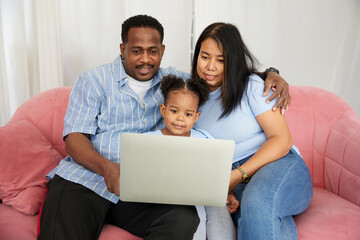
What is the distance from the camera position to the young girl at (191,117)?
128 centimetres

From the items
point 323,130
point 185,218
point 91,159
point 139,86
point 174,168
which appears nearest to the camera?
point 174,168

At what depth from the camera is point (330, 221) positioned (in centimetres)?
134

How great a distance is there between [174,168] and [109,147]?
535 millimetres

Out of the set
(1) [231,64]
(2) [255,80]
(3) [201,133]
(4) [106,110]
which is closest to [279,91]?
(2) [255,80]

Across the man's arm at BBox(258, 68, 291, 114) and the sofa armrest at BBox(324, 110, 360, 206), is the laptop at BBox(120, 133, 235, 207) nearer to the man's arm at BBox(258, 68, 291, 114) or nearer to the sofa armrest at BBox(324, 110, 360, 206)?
the man's arm at BBox(258, 68, 291, 114)

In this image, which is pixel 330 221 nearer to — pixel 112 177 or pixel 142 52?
pixel 112 177

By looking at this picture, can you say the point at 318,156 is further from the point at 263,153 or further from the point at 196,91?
the point at 196,91

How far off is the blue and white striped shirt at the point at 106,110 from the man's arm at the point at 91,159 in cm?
4

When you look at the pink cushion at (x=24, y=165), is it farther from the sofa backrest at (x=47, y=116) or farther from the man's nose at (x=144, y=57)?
the man's nose at (x=144, y=57)

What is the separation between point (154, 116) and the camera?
5.25 ft

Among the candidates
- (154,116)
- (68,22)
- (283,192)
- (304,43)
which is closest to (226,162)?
(283,192)

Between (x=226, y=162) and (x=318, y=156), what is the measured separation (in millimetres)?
979

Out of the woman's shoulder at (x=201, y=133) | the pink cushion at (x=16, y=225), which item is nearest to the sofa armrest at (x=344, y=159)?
the woman's shoulder at (x=201, y=133)

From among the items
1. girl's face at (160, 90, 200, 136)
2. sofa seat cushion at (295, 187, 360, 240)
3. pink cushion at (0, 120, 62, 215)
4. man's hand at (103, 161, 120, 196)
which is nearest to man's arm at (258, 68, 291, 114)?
girl's face at (160, 90, 200, 136)
